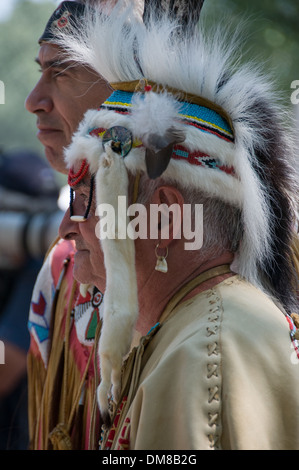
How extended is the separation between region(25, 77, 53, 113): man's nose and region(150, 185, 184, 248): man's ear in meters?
1.21

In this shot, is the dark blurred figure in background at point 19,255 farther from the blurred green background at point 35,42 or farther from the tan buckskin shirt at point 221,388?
the tan buckskin shirt at point 221,388

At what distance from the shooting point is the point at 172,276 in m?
2.06

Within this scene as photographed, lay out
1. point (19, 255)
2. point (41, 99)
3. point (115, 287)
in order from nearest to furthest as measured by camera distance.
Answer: point (115, 287)
point (41, 99)
point (19, 255)

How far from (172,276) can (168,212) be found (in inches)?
7.6

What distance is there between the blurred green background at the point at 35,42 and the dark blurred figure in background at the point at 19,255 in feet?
3.58

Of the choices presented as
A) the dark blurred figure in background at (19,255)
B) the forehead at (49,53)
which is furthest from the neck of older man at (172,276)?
the dark blurred figure in background at (19,255)

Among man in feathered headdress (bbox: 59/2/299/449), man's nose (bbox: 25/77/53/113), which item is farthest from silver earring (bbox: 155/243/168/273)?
man's nose (bbox: 25/77/53/113)

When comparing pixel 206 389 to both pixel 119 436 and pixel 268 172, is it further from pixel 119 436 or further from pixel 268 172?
pixel 268 172

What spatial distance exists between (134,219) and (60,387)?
48.7 inches

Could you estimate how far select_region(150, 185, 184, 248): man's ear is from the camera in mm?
2023

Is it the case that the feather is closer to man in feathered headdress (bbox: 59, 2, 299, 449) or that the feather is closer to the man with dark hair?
man in feathered headdress (bbox: 59, 2, 299, 449)

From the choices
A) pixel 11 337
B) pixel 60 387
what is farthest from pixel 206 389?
pixel 11 337

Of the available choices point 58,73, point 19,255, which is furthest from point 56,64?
point 19,255

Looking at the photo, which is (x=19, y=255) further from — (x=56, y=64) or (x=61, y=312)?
(x=56, y=64)
